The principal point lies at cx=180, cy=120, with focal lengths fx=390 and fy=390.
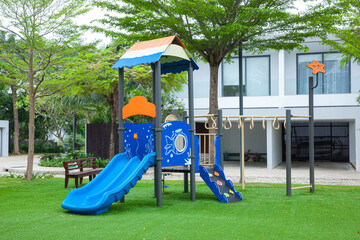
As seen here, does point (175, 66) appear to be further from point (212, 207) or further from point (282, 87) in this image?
point (282, 87)

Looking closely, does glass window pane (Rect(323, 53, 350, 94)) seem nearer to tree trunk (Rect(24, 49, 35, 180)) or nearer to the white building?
the white building

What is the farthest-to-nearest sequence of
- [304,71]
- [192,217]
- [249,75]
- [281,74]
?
[249,75]
[304,71]
[281,74]
[192,217]

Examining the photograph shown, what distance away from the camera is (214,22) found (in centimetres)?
1315

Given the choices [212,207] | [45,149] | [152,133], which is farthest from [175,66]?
[45,149]

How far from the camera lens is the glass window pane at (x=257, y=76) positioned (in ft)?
71.8

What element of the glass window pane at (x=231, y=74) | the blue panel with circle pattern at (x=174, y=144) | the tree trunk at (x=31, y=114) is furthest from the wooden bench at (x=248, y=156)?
the blue panel with circle pattern at (x=174, y=144)

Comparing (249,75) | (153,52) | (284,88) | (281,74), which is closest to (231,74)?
(249,75)

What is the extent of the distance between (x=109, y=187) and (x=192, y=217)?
195cm

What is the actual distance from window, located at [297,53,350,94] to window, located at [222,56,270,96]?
1870 millimetres

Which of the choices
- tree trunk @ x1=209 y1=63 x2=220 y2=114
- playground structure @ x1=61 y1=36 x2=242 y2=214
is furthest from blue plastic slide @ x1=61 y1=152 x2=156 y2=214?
tree trunk @ x1=209 y1=63 x2=220 y2=114

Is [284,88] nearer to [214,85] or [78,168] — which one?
[214,85]

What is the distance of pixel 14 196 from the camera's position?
999 centimetres

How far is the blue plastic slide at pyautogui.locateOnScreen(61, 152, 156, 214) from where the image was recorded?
7555 mm

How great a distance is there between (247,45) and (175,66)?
16.8ft
